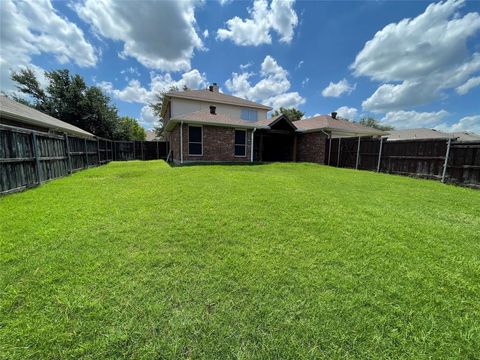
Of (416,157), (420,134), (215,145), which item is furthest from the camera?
(420,134)

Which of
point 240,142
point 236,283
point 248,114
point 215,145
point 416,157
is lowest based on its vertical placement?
point 236,283

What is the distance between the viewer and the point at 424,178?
9867 mm

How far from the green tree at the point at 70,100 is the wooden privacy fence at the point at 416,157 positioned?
1028 inches

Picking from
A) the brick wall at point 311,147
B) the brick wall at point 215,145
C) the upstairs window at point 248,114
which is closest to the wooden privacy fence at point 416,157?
the brick wall at point 311,147

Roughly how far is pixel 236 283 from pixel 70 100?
30.8 meters

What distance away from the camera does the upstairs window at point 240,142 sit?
14.5 metres

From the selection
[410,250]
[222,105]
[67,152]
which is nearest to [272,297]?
[410,250]

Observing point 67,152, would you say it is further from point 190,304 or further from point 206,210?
point 190,304

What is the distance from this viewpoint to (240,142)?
48.1 feet

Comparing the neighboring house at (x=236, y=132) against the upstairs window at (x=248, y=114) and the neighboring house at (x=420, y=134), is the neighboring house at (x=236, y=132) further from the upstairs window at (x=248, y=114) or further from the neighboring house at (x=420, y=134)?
the neighboring house at (x=420, y=134)

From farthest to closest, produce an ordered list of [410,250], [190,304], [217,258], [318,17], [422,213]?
[318,17]
[422,213]
[410,250]
[217,258]
[190,304]

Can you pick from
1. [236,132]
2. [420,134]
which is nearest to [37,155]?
[236,132]

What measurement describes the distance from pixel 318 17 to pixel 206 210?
12741mm

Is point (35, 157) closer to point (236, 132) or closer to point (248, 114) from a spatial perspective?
point (236, 132)
